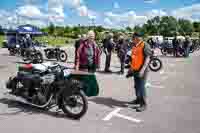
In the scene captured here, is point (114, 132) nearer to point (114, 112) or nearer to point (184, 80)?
point (114, 112)

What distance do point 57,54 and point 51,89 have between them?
41.5 feet

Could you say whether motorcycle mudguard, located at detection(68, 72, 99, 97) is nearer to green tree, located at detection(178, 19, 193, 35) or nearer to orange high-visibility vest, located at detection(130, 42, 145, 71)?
orange high-visibility vest, located at detection(130, 42, 145, 71)

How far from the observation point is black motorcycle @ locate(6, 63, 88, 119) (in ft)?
19.3

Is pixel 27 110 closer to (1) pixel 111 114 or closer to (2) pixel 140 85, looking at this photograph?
(1) pixel 111 114

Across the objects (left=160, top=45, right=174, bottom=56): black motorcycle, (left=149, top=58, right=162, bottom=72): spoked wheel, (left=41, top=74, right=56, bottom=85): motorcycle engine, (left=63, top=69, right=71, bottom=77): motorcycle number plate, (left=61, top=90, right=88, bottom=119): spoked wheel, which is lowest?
(left=61, top=90, right=88, bottom=119): spoked wheel

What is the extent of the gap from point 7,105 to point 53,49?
40.0ft

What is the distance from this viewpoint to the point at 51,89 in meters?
6.20

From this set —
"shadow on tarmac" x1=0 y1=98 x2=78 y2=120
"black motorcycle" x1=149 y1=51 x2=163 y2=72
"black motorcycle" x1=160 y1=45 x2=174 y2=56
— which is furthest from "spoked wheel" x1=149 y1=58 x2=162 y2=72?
"black motorcycle" x1=160 y1=45 x2=174 y2=56

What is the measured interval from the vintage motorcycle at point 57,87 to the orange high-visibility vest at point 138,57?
1053 mm

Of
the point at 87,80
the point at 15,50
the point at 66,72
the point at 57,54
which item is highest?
the point at 15,50

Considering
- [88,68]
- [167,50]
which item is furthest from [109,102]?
[167,50]

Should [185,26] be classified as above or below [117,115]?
above

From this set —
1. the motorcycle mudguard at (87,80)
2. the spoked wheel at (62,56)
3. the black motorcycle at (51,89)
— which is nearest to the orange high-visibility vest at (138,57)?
the motorcycle mudguard at (87,80)

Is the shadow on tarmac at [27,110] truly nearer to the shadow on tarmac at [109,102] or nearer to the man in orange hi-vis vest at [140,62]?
the shadow on tarmac at [109,102]
